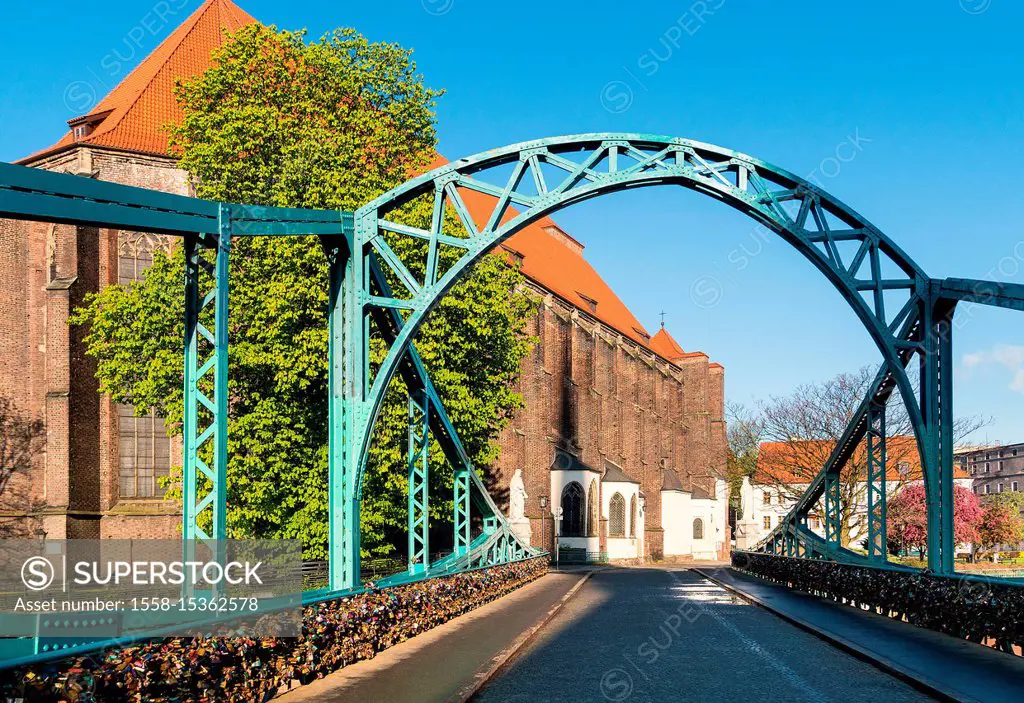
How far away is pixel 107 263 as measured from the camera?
36594 mm

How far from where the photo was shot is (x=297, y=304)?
26.1m

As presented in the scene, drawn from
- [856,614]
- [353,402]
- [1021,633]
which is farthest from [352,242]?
[856,614]

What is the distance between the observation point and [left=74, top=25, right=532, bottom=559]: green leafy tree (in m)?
26.0

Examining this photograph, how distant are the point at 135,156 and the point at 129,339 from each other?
1259 cm

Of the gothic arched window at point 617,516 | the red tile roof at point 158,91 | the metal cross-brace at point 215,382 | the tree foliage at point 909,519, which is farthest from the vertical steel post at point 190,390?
the gothic arched window at point 617,516

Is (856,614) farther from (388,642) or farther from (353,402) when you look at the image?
(353,402)

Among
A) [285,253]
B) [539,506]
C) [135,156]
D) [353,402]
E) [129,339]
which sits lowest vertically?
[539,506]

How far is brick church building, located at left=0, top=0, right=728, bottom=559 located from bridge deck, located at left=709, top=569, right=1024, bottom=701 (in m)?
17.9

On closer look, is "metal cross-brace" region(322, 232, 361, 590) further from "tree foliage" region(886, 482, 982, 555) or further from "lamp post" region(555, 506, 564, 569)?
"tree foliage" region(886, 482, 982, 555)

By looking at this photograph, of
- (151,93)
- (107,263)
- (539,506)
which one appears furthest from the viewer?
(539,506)

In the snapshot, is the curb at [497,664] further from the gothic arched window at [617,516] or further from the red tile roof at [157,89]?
the gothic arched window at [617,516]

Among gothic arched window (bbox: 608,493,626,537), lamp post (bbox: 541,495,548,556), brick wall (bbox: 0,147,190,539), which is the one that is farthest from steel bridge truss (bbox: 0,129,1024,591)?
gothic arched window (bbox: 608,493,626,537)

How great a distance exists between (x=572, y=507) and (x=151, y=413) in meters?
25.0

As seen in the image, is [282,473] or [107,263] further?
[107,263]
